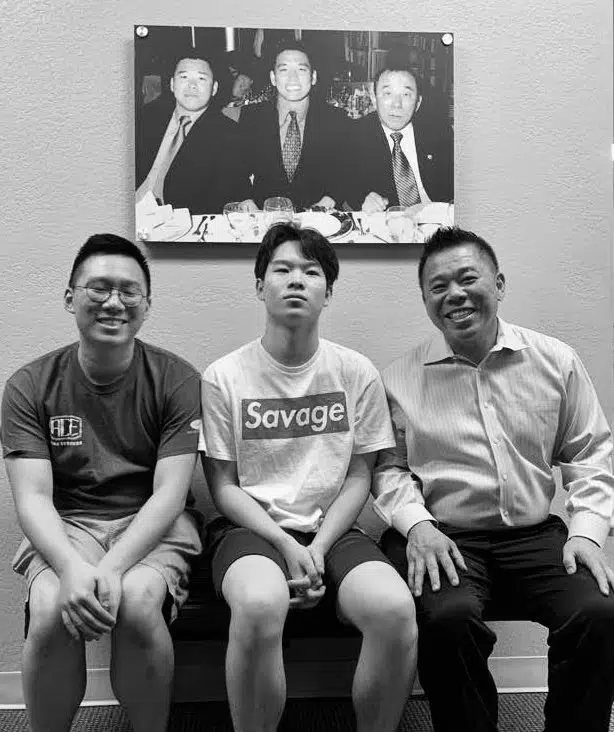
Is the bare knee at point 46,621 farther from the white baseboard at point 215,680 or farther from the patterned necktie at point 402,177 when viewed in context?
the patterned necktie at point 402,177

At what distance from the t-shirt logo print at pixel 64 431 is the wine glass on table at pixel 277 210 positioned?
2.42 feet

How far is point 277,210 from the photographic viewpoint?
183 cm

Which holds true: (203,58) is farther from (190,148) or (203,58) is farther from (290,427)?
(290,427)

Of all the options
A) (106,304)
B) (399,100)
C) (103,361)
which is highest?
(399,100)

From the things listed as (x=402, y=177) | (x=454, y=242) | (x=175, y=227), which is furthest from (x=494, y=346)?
(x=175, y=227)

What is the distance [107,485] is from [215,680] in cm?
68

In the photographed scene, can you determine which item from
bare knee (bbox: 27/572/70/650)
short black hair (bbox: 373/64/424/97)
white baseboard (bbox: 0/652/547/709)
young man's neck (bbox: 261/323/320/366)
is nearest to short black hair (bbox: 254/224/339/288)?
young man's neck (bbox: 261/323/320/366)

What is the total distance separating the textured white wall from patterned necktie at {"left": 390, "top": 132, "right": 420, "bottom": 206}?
14 cm

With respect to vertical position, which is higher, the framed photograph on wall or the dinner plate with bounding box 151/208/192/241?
the framed photograph on wall

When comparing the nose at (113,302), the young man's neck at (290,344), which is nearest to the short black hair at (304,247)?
the young man's neck at (290,344)

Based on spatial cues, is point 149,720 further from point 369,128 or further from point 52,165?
point 369,128

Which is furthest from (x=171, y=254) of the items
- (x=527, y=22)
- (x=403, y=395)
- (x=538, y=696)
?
(x=538, y=696)

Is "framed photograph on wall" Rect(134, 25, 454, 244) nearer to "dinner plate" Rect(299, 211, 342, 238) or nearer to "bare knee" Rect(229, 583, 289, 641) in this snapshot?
"dinner plate" Rect(299, 211, 342, 238)

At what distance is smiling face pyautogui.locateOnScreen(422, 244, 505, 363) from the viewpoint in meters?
1.54
